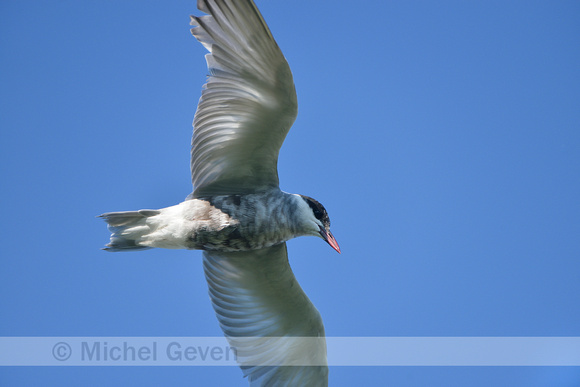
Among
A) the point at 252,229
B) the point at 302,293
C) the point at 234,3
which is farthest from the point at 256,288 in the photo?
the point at 234,3

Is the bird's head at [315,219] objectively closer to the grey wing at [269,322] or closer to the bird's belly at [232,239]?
the bird's belly at [232,239]

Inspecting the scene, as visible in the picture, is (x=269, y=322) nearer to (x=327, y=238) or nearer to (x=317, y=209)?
(x=327, y=238)

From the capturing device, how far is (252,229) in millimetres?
5922

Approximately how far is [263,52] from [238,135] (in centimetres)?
84

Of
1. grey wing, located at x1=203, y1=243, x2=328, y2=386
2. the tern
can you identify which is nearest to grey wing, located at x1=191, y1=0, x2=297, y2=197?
the tern

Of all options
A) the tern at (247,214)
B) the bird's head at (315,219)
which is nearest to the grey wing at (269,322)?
the tern at (247,214)

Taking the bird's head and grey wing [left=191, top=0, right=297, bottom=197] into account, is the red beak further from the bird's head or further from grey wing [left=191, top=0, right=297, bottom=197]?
grey wing [left=191, top=0, right=297, bottom=197]

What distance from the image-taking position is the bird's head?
6012mm

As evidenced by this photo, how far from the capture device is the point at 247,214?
5.93 m

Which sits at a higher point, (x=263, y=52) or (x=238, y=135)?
(x=263, y=52)

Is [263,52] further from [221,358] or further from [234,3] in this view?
[221,358]

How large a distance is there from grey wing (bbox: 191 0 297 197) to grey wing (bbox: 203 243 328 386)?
3.20 ft

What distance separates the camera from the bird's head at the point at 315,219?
237 inches

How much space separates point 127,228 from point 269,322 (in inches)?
75.0
